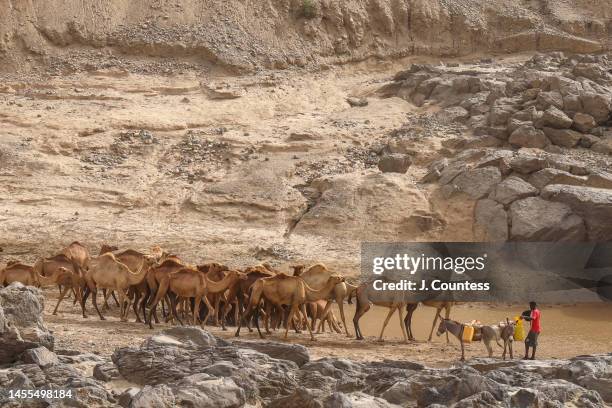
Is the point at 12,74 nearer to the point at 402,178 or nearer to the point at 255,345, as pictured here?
the point at 402,178

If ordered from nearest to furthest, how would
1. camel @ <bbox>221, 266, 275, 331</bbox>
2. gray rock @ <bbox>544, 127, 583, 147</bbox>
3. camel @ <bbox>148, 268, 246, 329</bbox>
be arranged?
camel @ <bbox>148, 268, 246, 329</bbox>, camel @ <bbox>221, 266, 275, 331</bbox>, gray rock @ <bbox>544, 127, 583, 147</bbox>

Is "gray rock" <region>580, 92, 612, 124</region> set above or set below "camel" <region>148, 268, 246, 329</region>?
above

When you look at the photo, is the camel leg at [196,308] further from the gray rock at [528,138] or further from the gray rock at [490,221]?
the gray rock at [528,138]

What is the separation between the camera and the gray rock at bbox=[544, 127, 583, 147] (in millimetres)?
25859

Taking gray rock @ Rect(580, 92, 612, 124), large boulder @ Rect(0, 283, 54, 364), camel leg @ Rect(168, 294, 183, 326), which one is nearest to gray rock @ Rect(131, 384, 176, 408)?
large boulder @ Rect(0, 283, 54, 364)

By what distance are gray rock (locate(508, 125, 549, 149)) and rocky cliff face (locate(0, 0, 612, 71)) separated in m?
9.48

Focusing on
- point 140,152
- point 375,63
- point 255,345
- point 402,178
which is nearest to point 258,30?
point 375,63

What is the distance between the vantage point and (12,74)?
31281 mm

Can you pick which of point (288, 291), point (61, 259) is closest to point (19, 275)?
point (61, 259)

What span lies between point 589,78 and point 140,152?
1191 cm

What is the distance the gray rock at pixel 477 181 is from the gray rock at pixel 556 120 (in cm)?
312

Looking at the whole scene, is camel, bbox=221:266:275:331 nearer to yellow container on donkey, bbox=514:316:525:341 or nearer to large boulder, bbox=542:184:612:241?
yellow container on donkey, bbox=514:316:525:341

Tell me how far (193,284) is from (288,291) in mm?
1590

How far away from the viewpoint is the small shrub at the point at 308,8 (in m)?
34.2
